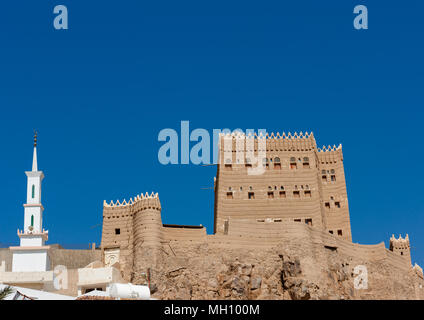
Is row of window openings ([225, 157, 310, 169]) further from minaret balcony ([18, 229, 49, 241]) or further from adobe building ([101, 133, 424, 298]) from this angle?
minaret balcony ([18, 229, 49, 241])

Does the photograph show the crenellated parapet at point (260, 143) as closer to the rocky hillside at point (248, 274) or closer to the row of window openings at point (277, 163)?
the row of window openings at point (277, 163)

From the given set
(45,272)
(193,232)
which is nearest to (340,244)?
(193,232)

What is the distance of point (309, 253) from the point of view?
6112cm

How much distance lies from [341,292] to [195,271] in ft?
42.4

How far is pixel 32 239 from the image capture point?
182 ft

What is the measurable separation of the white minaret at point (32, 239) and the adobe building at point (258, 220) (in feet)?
20.5

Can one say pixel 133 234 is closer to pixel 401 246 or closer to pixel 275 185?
pixel 275 185

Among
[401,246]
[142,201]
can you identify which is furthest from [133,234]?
[401,246]

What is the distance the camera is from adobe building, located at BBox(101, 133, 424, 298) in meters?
58.9

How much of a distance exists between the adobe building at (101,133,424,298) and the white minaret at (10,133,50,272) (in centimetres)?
626

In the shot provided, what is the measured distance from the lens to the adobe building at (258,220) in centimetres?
5891

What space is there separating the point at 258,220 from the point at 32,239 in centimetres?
2192

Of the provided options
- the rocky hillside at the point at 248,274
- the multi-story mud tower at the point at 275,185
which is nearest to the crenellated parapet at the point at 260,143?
the multi-story mud tower at the point at 275,185
